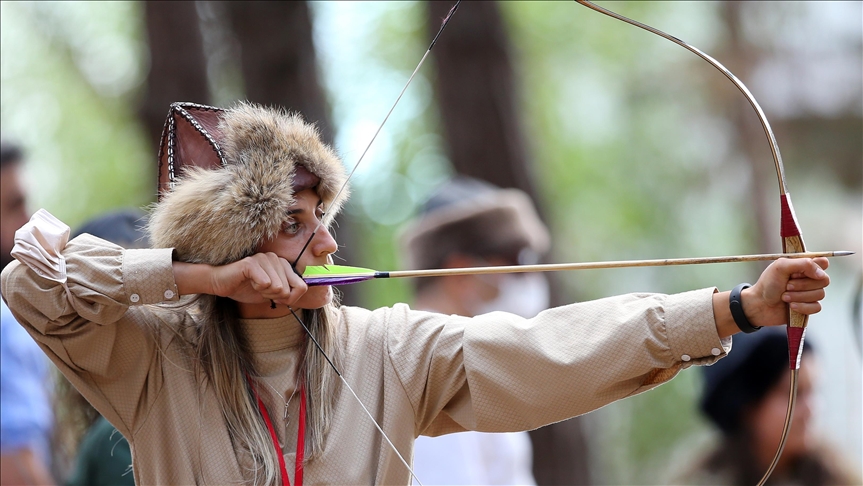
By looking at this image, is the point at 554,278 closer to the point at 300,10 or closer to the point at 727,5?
the point at 300,10

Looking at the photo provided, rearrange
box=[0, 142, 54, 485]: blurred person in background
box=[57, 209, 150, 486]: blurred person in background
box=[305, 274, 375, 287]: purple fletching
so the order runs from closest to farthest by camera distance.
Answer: box=[305, 274, 375, 287]: purple fletching, box=[57, 209, 150, 486]: blurred person in background, box=[0, 142, 54, 485]: blurred person in background

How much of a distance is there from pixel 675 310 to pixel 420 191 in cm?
979

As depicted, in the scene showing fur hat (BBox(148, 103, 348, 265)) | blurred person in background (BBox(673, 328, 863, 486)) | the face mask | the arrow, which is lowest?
blurred person in background (BBox(673, 328, 863, 486))

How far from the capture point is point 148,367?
2.32 m

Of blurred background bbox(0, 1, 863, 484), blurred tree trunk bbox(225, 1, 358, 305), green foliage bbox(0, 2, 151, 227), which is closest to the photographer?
blurred tree trunk bbox(225, 1, 358, 305)

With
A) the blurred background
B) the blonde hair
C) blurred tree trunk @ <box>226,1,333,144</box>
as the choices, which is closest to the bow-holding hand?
the blonde hair

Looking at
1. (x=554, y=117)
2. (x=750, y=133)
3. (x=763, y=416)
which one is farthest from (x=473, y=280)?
(x=554, y=117)

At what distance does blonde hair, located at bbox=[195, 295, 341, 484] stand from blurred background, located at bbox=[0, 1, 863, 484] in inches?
21.8

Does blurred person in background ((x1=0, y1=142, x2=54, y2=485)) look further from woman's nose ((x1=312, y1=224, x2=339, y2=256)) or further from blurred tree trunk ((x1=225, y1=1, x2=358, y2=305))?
blurred tree trunk ((x1=225, y1=1, x2=358, y2=305))

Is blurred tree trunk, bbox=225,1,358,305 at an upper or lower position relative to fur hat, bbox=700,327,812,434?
upper

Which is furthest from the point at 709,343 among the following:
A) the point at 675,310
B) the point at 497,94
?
the point at 497,94

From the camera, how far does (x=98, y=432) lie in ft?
9.45

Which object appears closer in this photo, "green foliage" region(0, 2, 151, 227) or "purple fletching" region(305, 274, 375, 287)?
"purple fletching" region(305, 274, 375, 287)

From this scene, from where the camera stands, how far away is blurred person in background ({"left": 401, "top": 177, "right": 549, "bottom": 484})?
3229mm
